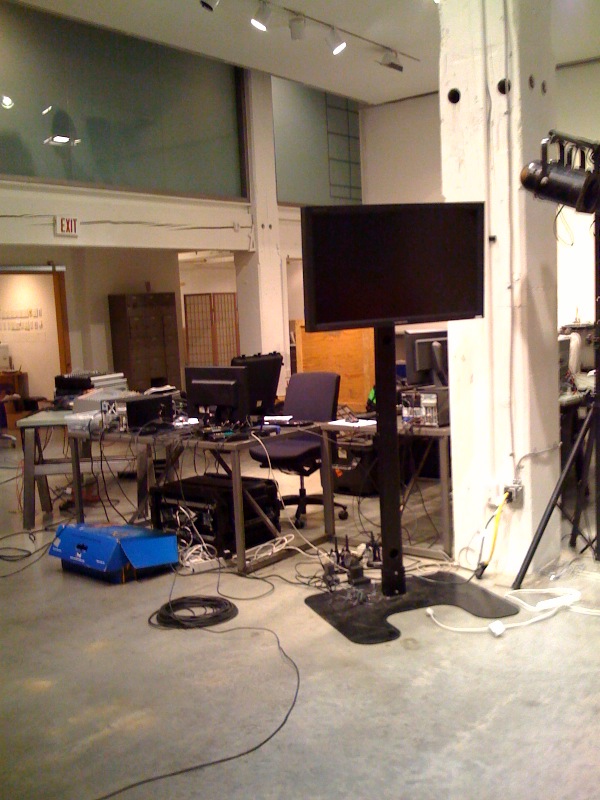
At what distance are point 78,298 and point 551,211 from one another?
6.98 metres

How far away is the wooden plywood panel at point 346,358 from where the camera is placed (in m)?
9.27

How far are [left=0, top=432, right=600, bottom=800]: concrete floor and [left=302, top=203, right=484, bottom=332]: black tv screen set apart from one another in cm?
140

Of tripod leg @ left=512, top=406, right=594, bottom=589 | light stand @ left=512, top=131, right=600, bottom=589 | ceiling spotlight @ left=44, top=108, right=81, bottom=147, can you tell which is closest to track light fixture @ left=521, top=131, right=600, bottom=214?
light stand @ left=512, top=131, right=600, bottom=589

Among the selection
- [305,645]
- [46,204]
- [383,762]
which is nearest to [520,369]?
[305,645]

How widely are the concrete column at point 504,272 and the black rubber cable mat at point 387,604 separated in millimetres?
312

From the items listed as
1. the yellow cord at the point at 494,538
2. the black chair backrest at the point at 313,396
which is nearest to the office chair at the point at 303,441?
the black chair backrest at the point at 313,396

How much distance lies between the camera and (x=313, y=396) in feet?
17.5

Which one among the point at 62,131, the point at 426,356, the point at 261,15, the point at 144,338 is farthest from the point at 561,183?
the point at 144,338

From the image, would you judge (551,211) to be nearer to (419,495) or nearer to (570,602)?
(570,602)

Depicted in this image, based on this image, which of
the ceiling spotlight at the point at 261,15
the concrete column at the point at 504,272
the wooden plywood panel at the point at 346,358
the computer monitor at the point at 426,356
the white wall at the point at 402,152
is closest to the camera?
the concrete column at the point at 504,272

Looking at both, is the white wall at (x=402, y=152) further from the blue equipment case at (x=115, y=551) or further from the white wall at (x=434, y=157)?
the blue equipment case at (x=115, y=551)

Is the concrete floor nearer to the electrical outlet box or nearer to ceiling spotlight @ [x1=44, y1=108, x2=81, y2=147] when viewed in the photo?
the electrical outlet box

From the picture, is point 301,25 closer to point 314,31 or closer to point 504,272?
point 314,31

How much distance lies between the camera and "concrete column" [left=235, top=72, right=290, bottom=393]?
27.2 ft
